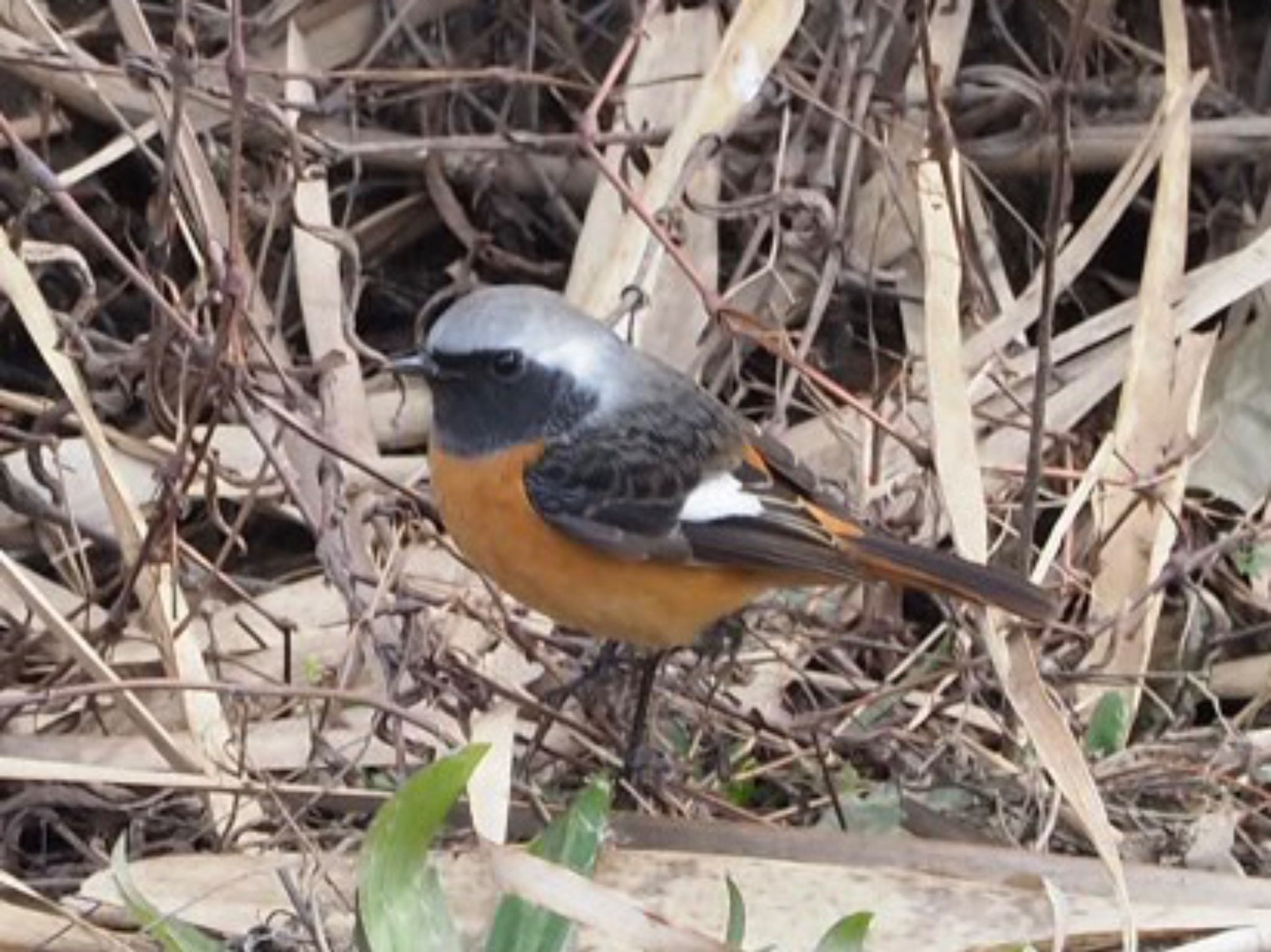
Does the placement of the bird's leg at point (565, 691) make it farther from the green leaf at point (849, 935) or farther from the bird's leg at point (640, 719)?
the green leaf at point (849, 935)

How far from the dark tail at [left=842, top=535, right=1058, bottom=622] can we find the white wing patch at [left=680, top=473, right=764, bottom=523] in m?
0.16

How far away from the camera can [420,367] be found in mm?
4668

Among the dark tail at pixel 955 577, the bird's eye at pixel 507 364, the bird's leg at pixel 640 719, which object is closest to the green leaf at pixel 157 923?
the bird's leg at pixel 640 719

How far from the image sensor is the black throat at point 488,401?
4711 millimetres

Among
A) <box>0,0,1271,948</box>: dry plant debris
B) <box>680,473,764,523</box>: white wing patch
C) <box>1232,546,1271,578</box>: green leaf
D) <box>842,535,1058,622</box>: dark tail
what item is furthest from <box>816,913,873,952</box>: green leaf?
<box>1232,546,1271,578</box>: green leaf

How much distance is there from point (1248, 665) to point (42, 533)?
2138 mm

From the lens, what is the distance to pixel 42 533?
5.33 metres

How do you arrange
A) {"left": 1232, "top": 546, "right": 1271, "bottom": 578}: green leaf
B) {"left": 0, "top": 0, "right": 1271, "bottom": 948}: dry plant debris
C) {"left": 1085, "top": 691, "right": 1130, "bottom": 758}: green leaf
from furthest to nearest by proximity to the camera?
{"left": 1232, "top": 546, "right": 1271, "bottom": 578}: green leaf → {"left": 1085, "top": 691, "right": 1130, "bottom": 758}: green leaf → {"left": 0, "top": 0, "right": 1271, "bottom": 948}: dry plant debris

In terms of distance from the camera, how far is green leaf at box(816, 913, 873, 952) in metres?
4.00

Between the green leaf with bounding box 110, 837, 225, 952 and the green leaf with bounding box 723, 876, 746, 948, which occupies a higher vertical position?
the green leaf with bounding box 723, 876, 746, 948

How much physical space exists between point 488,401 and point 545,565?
0.92 feet

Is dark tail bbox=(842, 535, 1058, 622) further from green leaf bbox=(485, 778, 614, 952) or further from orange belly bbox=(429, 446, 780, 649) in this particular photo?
green leaf bbox=(485, 778, 614, 952)

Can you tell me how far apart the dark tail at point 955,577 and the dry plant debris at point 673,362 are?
0.13 m

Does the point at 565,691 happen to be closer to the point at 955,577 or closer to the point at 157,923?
the point at 955,577
